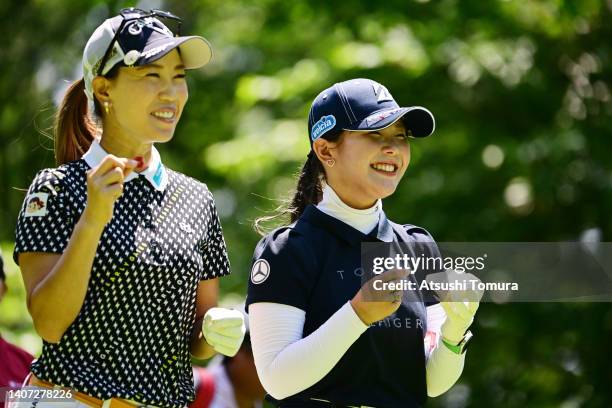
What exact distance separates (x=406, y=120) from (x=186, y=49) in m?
0.68

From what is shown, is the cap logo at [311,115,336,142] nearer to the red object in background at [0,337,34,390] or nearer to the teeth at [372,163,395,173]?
the teeth at [372,163,395,173]

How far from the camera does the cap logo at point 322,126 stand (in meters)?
3.67

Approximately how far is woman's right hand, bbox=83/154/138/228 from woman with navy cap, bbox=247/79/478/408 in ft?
1.70

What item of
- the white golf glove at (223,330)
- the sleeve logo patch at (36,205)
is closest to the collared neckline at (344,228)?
the white golf glove at (223,330)

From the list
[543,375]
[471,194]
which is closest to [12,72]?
[471,194]

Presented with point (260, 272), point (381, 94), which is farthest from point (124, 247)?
point (381, 94)

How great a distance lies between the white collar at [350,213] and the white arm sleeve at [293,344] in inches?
13.0

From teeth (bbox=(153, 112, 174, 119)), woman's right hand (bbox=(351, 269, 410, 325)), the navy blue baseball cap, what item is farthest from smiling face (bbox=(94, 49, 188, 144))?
woman's right hand (bbox=(351, 269, 410, 325))

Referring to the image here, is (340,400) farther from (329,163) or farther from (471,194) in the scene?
(471,194)

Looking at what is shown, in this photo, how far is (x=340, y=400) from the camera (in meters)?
3.41

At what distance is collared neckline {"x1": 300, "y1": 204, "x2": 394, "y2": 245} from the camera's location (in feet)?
11.8

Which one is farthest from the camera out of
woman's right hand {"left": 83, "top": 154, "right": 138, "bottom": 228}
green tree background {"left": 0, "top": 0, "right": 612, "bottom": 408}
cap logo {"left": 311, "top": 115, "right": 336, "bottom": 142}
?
green tree background {"left": 0, "top": 0, "right": 612, "bottom": 408}

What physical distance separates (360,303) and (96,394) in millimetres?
759

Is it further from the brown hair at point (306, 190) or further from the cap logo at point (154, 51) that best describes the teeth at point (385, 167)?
the cap logo at point (154, 51)
